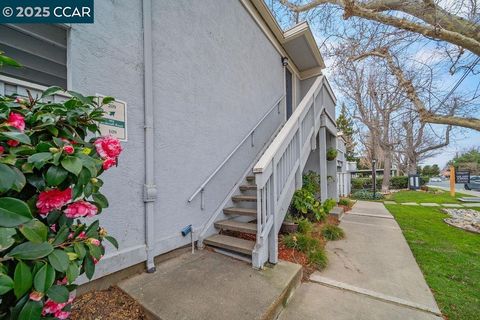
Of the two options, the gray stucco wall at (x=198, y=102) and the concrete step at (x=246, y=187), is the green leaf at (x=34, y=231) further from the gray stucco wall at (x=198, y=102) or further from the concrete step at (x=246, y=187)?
the concrete step at (x=246, y=187)

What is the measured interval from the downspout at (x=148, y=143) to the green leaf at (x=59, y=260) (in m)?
1.60

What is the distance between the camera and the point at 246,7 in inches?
178

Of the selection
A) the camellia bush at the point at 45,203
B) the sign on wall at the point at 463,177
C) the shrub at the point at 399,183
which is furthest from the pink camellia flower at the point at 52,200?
the sign on wall at the point at 463,177

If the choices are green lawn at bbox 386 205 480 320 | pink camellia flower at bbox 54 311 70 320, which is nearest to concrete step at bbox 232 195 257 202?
green lawn at bbox 386 205 480 320

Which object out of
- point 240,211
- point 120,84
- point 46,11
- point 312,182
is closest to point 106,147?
point 120,84

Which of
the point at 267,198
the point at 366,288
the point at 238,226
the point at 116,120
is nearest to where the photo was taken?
the point at 116,120

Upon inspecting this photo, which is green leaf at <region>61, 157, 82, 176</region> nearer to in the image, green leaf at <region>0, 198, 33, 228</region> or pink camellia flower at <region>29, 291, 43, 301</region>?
green leaf at <region>0, 198, 33, 228</region>

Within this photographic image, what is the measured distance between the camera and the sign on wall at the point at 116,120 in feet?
7.21

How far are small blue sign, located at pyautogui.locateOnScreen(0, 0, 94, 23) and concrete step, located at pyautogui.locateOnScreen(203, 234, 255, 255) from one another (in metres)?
2.96

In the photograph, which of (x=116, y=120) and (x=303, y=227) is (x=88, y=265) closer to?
(x=116, y=120)

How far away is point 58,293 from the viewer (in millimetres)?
896

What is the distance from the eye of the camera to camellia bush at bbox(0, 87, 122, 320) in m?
0.79

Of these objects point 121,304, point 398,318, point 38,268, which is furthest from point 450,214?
point 38,268

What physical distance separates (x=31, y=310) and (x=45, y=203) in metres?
0.43
